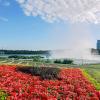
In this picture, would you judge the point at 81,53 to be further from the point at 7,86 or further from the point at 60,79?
the point at 7,86

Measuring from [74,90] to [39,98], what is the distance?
11.0 feet

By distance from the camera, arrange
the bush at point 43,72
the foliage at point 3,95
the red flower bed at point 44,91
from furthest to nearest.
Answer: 1. the bush at point 43,72
2. the red flower bed at point 44,91
3. the foliage at point 3,95

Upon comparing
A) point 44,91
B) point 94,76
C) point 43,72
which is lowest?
point 44,91

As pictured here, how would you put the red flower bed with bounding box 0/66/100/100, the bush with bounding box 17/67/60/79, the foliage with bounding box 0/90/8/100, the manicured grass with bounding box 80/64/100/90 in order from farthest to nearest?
the manicured grass with bounding box 80/64/100/90, the bush with bounding box 17/67/60/79, the red flower bed with bounding box 0/66/100/100, the foliage with bounding box 0/90/8/100

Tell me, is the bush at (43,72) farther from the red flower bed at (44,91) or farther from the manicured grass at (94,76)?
the manicured grass at (94,76)

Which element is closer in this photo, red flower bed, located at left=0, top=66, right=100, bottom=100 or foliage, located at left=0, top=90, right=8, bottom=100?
foliage, located at left=0, top=90, right=8, bottom=100

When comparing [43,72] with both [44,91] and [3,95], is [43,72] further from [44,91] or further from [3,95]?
[3,95]

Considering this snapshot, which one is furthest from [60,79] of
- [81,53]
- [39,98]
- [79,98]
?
[81,53]

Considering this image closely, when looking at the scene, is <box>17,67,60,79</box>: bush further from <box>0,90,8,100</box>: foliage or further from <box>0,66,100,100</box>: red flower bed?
<box>0,90,8,100</box>: foliage

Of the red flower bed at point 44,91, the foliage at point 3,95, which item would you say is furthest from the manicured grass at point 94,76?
the foliage at point 3,95

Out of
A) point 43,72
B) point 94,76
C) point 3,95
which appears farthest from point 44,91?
point 94,76

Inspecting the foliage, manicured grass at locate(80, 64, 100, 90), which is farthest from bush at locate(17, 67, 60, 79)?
the foliage

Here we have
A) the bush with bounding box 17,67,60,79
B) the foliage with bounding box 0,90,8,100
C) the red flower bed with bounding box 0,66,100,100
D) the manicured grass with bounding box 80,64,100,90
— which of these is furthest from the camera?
the manicured grass with bounding box 80,64,100,90

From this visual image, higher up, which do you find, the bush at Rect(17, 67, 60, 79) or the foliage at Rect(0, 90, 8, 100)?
the bush at Rect(17, 67, 60, 79)
